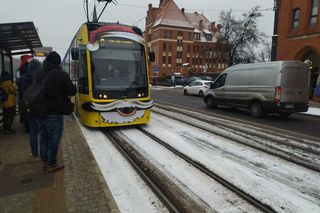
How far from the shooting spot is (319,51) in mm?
20906

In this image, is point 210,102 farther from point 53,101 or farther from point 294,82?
point 53,101

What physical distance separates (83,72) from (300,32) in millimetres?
21761

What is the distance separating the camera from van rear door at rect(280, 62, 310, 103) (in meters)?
10.8

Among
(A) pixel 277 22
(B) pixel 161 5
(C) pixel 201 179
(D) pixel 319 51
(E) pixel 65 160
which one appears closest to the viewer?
(C) pixel 201 179

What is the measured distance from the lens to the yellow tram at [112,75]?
7.64m

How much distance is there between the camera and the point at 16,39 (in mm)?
9867

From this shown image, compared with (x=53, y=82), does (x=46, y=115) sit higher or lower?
lower

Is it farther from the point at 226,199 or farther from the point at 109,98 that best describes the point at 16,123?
the point at 226,199

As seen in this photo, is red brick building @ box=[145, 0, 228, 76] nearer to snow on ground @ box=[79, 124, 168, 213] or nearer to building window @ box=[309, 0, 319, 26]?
building window @ box=[309, 0, 319, 26]

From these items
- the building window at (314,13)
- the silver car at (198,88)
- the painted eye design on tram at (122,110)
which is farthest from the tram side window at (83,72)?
the building window at (314,13)

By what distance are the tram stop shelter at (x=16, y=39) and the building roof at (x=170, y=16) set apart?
61522mm

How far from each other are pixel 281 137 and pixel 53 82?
257 inches

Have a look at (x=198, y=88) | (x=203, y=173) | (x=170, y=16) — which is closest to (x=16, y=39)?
(x=203, y=173)

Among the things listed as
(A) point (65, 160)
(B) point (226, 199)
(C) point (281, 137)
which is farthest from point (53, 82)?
(C) point (281, 137)
